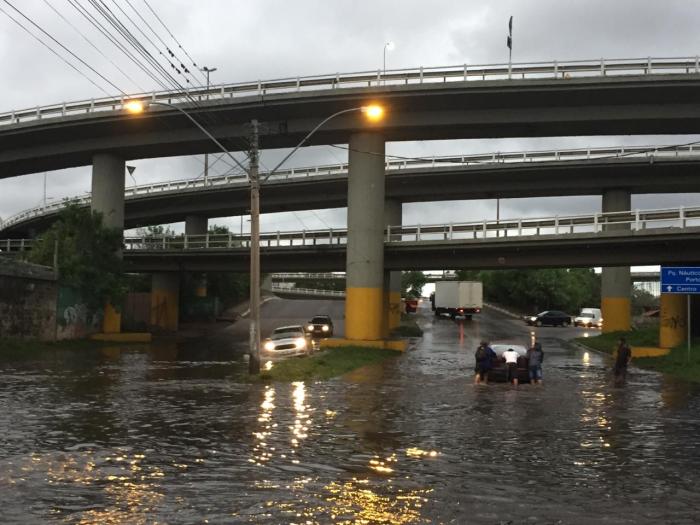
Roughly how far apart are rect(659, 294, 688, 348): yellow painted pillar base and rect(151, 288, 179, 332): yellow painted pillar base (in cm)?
3979

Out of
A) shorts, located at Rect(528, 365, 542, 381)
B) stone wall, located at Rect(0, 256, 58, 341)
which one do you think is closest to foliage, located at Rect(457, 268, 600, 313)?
stone wall, located at Rect(0, 256, 58, 341)

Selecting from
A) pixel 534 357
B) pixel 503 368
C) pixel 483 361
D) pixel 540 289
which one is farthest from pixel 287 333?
pixel 540 289

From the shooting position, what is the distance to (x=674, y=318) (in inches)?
1444

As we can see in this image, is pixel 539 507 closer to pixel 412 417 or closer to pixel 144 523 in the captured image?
pixel 144 523

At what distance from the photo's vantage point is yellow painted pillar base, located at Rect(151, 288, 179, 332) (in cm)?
6162

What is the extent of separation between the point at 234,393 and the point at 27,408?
5385 millimetres

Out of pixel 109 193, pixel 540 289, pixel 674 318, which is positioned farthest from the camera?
pixel 540 289

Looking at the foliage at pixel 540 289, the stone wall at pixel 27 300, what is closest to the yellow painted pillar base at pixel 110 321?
the stone wall at pixel 27 300

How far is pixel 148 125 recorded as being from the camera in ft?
141

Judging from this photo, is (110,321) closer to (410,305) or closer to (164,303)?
(164,303)

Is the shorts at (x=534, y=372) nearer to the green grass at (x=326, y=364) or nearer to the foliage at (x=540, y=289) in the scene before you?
the green grass at (x=326, y=364)

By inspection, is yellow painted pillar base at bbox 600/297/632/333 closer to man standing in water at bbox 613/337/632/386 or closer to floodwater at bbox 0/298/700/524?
man standing in water at bbox 613/337/632/386

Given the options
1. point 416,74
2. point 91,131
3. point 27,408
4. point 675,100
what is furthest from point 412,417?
point 91,131

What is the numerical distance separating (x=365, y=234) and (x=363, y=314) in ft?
14.5
